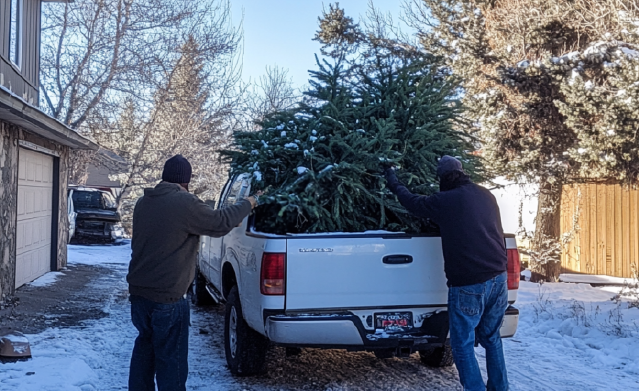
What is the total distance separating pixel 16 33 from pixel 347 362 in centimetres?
834

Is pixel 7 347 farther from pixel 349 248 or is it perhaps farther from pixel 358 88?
pixel 358 88

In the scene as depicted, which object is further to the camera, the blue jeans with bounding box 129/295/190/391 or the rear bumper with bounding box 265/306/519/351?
the rear bumper with bounding box 265/306/519/351

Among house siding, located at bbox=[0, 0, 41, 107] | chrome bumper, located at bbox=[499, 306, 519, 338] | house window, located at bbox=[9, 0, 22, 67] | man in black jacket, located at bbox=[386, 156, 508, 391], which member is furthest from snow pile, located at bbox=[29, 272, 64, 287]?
chrome bumper, located at bbox=[499, 306, 519, 338]

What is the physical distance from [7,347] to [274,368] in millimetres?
2489

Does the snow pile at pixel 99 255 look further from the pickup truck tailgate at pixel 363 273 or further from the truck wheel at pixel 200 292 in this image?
the pickup truck tailgate at pixel 363 273

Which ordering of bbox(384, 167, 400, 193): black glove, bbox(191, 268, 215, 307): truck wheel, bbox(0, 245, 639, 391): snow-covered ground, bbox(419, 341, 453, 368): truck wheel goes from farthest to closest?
bbox(191, 268, 215, 307): truck wheel → bbox(419, 341, 453, 368): truck wheel → bbox(0, 245, 639, 391): snow-covered ground → bbox(384, 167, 400, 193): black glove

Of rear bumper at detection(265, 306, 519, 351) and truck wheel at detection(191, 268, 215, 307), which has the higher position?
rear bumper at detection(265, 306, 519, 351)

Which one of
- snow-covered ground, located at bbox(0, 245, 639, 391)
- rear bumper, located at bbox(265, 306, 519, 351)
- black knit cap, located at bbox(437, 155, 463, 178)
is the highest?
black knit cap, located at bbox(437, 155, 463, 178)

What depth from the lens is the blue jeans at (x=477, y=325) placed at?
4316 mm

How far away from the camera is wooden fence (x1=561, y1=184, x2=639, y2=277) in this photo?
1212cm

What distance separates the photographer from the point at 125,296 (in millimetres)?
9672

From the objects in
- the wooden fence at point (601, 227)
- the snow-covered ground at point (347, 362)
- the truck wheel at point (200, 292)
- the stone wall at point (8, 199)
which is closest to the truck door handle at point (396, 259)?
the snow-covered ground at point (347, 362)

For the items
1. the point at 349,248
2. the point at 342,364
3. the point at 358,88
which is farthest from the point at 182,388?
the point at 358,88

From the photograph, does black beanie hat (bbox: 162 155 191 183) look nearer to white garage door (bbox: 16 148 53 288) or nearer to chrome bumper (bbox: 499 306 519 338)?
chrome bumper (bbox: 499 306 519 338)
